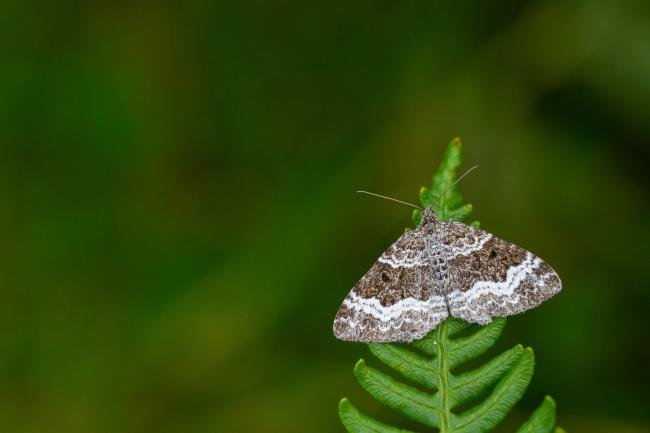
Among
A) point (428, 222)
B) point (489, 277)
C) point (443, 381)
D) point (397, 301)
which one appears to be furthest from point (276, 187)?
point (443, 381)

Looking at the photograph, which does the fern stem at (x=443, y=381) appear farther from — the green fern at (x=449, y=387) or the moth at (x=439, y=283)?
the moth at (x=439, y=283)

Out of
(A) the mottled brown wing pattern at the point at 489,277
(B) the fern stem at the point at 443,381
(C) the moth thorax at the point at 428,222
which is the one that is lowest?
(B) the fern stem at the point at 443,381

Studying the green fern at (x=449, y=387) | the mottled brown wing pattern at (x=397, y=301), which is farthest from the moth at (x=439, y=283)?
the green fern at (x=449, y=387)

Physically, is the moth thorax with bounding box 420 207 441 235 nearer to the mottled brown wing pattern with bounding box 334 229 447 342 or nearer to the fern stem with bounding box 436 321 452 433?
the mottled brown wing pattern with bounding box 334 229 447 342

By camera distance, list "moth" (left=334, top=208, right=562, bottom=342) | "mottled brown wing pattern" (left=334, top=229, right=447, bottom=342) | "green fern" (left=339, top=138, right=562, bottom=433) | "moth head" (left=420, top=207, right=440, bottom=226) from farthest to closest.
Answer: "moth head" (left=420, top=207, right=440, bottom=226)
"moth" (left=334, top=208, right=562, bottom=342)
"mottled brown wing pattern" (left=334, top=229, right=447, bottom=342)
"green fern" (left=339, top=138, right=562, bottom=433)

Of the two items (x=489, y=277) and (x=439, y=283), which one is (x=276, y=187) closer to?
(x=439, y=283)

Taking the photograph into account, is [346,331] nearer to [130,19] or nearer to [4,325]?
[4,325]

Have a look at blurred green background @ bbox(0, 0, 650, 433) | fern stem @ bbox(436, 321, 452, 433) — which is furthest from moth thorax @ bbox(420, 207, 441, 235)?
blurred green background @ bbox(0, 0, 650, 433)
